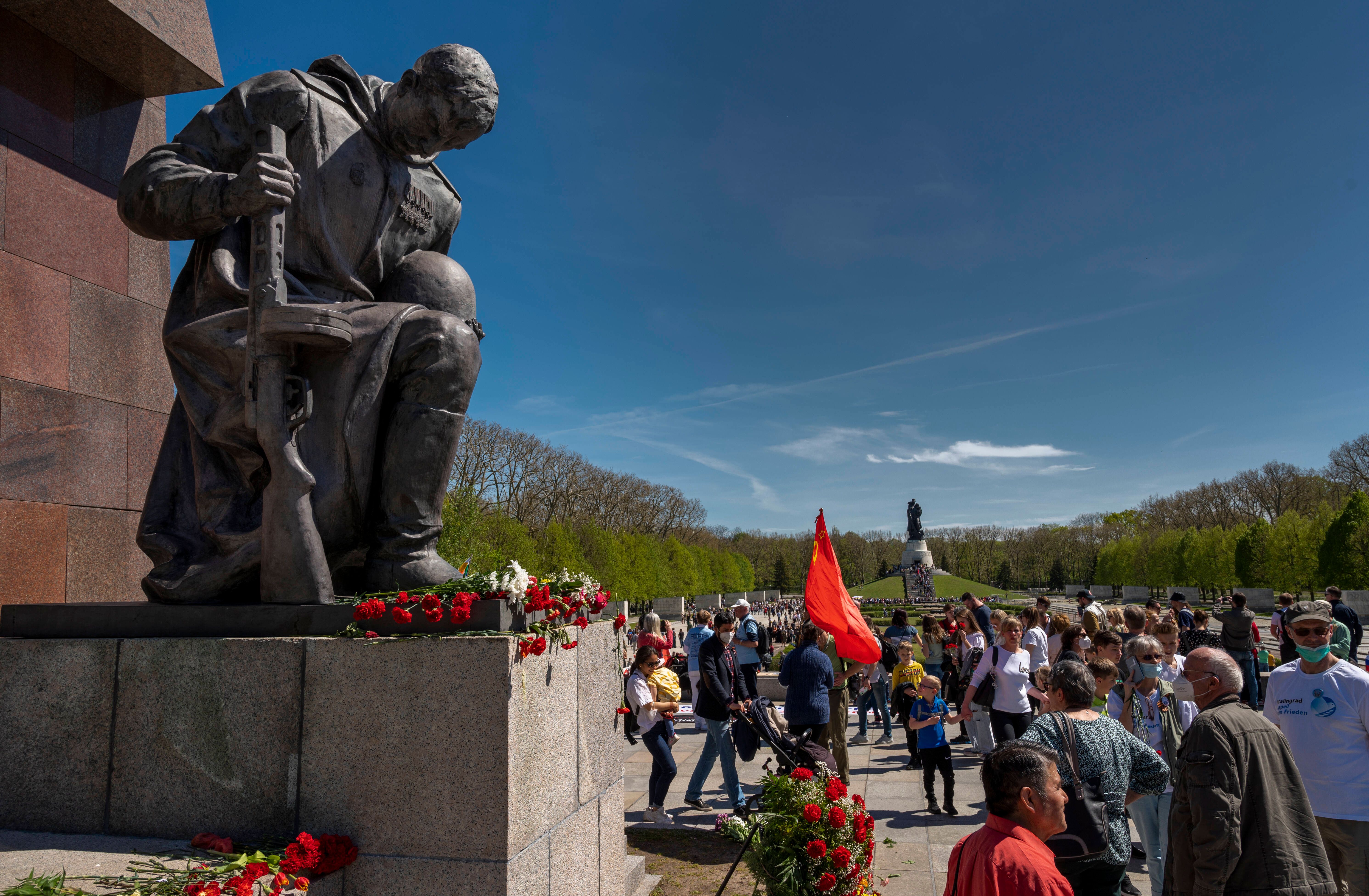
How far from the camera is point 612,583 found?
165 ft

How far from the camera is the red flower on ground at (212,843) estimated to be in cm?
267

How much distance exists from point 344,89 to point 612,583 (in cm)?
4771

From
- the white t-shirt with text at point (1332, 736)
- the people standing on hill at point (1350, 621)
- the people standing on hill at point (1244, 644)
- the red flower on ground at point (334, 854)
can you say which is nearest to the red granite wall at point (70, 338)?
the red flower on ground at point (334, 854)

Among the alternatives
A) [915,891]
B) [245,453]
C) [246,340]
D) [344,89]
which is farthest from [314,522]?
[915,891]

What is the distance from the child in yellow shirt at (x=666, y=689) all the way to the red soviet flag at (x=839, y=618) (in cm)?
152

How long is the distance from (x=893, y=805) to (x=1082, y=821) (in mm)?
4801

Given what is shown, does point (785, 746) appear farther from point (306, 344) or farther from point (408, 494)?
point (306, 344)

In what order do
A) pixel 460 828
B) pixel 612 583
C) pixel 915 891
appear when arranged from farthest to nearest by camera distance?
1. pixel 612 583
2. pixel 915 891
3. pixel 460 828

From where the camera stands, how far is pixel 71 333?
4.98 meters

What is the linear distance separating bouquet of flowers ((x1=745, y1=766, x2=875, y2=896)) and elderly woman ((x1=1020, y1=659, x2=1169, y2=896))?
3.63 feet

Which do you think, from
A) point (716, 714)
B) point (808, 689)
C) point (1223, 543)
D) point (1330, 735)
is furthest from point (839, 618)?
point (1223, 543)

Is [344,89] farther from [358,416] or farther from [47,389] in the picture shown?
[47,389]

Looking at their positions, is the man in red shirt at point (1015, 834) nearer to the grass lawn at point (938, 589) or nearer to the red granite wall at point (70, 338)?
the red granite wall at point (70, 338)

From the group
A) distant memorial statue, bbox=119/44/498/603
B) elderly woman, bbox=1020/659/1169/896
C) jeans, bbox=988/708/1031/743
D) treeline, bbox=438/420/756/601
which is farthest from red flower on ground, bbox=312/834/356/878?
treeline, bbox=438/420/756/601
